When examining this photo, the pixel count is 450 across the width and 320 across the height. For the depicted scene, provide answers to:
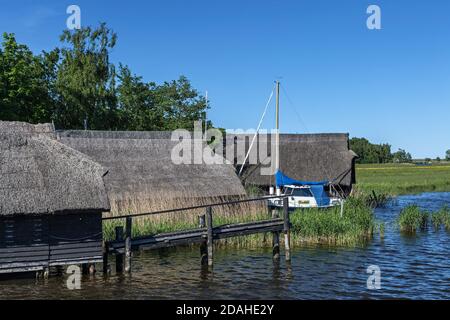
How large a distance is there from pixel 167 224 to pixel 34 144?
747 cm

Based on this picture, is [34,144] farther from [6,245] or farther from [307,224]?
[307,224]

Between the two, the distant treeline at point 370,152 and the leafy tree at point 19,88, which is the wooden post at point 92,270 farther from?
the distant treeline at point 370,152

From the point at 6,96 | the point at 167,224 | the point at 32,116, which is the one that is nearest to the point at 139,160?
the point at 167,224

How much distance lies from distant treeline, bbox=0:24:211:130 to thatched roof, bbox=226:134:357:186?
1278cm

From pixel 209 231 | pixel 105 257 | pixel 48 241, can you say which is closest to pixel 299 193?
pixel 209 231

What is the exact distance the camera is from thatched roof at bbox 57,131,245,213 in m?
25.6

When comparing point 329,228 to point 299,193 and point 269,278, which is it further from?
point 299,193

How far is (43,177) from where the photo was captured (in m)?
16.2

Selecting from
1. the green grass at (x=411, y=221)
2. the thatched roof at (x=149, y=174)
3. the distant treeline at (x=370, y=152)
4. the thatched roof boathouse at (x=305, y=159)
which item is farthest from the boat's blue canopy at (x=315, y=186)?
the distant treeline at (x=370, y=152)

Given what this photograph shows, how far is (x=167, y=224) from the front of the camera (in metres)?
22.9

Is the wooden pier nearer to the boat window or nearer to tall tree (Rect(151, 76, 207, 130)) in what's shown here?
the boat window

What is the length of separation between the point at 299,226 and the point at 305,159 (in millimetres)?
18509

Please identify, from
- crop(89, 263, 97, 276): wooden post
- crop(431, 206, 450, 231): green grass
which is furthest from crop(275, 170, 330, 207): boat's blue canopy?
crop(89, 263, 97, 276): wooden post

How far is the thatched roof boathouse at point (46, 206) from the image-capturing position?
15.6 m
